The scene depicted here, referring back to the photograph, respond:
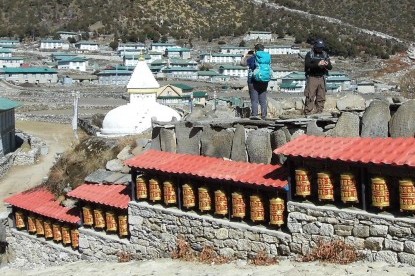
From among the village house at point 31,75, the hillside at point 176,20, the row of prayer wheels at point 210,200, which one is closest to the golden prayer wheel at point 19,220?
the row of prayer wheels at point 210,200

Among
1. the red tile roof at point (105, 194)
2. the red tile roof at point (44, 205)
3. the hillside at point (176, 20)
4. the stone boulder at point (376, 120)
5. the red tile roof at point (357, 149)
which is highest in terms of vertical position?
the hillside at point (176, 20)

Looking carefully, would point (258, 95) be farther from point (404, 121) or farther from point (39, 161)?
point (39, 161)

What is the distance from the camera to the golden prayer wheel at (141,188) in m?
10.7

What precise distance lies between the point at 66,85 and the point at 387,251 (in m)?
69.7

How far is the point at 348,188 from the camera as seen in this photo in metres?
7.75

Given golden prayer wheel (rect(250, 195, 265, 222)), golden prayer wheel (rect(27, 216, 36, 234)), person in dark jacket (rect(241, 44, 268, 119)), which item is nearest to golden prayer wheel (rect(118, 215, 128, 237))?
person in dark jacket (rect(241, 44, 268, 119))

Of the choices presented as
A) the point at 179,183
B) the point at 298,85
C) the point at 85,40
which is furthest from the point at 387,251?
the point at 85,40

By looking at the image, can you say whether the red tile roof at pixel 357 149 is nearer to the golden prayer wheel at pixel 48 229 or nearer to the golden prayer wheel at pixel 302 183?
the golden prayer wheel at pixel 302 183

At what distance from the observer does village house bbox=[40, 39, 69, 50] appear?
108500 mm

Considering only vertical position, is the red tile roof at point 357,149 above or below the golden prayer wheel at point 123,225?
above

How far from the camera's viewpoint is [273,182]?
8672 millimetres

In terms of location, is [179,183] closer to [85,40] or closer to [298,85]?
[298,85]

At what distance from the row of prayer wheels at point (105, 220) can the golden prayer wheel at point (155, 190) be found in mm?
1007

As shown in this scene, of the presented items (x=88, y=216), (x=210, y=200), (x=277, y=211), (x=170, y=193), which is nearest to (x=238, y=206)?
(x=210, y=200)
